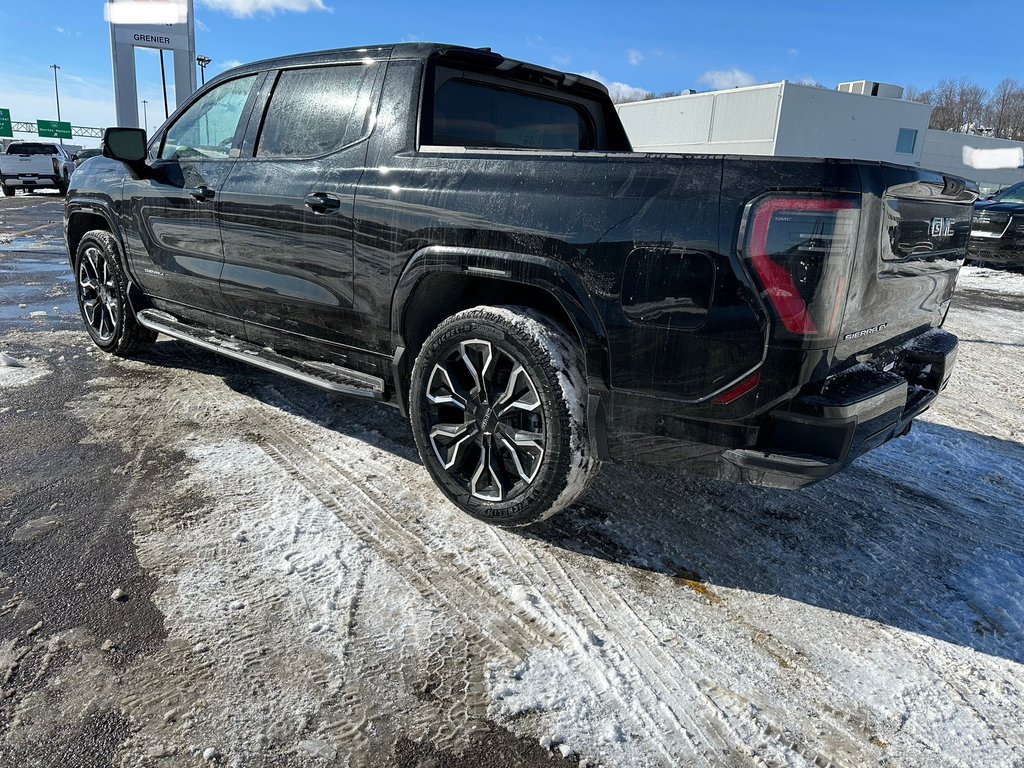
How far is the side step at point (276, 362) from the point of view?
3.29m

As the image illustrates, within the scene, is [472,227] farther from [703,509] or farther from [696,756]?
[696,756]

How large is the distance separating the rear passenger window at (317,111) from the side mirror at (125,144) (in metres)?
1.08

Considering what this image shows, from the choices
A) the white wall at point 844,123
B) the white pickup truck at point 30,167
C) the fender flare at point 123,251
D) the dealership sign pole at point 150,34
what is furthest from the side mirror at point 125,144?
the white wall at point 844,123

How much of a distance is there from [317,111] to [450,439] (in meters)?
1.83

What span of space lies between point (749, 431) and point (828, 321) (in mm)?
429

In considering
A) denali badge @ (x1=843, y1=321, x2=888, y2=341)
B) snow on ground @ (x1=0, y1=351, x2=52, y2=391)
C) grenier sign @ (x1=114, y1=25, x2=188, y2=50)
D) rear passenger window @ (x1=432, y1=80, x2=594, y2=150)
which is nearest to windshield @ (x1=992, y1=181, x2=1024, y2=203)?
rear passenger window @ (x1=432, y1=80, x2=594, y2=150)

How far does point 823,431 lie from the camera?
7.28 ft

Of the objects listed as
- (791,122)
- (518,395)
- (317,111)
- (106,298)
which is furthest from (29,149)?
(791,122)

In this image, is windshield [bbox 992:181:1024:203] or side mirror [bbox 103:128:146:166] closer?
side mirror [bbox 103:128:146:166]

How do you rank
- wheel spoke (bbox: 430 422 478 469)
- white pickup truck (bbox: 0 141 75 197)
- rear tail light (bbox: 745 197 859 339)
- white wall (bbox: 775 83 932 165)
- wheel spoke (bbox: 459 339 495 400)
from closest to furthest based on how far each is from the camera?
1. rear tail light (bbox: 745 197 859 339)
2. wheel spoke (bbox: 459 339 495 400)
3. wheel spoke (bbox: 430 422 478 469)
4. white pickup truck (bbox: 0 141 75 197)
5. white wall (bbox: 775 83 932 165)

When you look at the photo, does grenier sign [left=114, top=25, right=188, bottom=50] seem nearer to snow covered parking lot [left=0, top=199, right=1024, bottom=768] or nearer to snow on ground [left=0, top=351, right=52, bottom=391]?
snow on ground [left=0, top=351, right=52, bottom=391]

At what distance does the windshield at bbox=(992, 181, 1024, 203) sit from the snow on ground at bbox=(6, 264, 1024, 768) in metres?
11.0

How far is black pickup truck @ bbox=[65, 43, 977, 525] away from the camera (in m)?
2.18

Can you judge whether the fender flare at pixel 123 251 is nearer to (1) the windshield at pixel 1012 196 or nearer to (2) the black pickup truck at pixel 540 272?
(2) the black pickup truck at pixel 540 272
